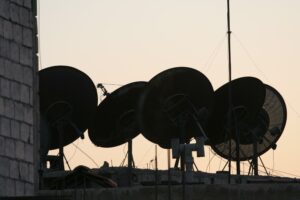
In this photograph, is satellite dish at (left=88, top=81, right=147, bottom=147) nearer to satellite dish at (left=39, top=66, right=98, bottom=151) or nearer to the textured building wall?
satellite dish at (left=39, top=66, right=98, bottom=151)

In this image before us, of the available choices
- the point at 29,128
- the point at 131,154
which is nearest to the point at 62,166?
the point at 131,154

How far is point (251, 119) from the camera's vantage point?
342 feet

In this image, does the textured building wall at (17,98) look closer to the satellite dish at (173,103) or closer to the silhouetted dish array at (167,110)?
the silhouetted dish array at (167,110)

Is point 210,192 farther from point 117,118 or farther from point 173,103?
point 117,118

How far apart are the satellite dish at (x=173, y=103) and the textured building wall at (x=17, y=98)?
2236 inches

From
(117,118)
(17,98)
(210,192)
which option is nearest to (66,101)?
(117,118)

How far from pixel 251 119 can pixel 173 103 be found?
44.8 ft

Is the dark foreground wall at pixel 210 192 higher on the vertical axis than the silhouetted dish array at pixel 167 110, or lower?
lower

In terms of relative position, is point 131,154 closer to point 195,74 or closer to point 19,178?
point 195,74

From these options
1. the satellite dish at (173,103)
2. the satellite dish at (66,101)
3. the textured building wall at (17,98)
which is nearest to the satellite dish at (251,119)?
Result: the satellite dish at (173,103)

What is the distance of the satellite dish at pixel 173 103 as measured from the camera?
3526 inches

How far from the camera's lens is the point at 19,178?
30719 millimetres

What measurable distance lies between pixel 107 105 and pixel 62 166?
566 cm

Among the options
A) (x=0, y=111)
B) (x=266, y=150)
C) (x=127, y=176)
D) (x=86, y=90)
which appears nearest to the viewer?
(x=0, y=111)
